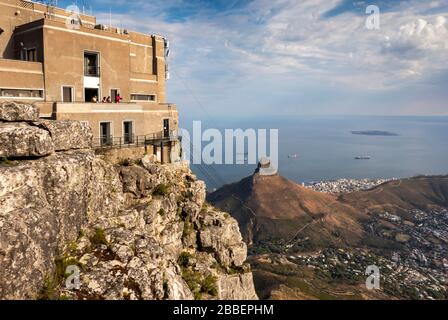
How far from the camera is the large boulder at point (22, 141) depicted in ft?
54.6

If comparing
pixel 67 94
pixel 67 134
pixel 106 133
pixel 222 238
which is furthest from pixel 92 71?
pixel 222 238

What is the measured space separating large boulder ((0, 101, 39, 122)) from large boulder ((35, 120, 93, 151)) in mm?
672

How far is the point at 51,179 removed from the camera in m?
17.0

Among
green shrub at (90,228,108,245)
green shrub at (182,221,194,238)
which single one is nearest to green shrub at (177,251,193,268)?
green shrub at (182,221,194,238)

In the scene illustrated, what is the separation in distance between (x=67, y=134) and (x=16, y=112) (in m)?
2.76

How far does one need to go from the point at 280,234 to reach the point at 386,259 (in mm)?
49702

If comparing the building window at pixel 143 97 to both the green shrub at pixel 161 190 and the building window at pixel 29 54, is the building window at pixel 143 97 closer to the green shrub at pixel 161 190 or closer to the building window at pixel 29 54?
the building window at pixel 29 54

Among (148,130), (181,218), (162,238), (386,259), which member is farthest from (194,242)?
(386,259)

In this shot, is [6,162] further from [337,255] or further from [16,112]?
[337,255]

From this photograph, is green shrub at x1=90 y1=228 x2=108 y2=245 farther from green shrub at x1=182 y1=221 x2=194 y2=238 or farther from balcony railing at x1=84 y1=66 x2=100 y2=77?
balcony railing at x1=84 y1=66 x2=100 y2=77

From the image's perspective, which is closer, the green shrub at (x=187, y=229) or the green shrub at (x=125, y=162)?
the green shrub at (x=125, y=162)

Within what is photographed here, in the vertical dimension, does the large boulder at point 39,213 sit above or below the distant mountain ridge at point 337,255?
above

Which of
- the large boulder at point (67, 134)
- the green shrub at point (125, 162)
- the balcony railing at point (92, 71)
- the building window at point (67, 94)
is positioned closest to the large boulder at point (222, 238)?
the green shrub at point (125, 162)

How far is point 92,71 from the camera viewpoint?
1357 inches
